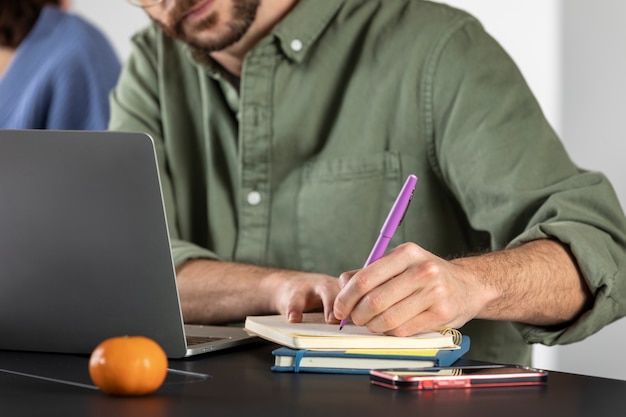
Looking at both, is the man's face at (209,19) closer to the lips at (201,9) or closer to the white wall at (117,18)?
the lips at (201,9)

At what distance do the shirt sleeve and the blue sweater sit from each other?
1171mm

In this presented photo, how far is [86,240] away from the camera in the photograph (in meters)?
1.02

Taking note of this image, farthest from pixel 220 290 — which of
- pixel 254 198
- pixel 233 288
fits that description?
pixel 254 198

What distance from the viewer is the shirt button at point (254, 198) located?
178 centimetres

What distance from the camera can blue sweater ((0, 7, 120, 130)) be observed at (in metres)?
2.59

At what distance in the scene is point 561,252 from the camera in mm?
1363

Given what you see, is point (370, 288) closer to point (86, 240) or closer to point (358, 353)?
point (358, 353)

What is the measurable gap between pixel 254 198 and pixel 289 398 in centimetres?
94

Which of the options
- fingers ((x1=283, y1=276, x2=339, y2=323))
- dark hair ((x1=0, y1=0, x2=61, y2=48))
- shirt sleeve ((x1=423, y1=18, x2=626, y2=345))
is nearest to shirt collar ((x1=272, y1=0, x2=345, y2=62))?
shirt sleeve ((x1=423, y1=18, x2=626, y2=345))

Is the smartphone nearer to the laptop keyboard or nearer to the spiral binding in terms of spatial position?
the spiral binding

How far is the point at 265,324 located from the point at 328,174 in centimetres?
67

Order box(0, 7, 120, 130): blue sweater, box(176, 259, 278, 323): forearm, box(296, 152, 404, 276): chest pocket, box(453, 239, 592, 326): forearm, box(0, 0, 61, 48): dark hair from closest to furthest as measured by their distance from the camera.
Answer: box(453, 239, 592, 326): forearm
box(176, 259, 278, 323): forearm
box(296, 152, 404, 276): chest pocket
box(0, 7, 120, 130): blue sweater
box(0, 0, 61, 48): dark hair

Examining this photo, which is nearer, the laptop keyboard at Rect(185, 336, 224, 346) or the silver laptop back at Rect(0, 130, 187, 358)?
the silver laptop back at Rect(0, 130, 187, 358)

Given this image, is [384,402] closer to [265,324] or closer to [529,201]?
[265,324]
